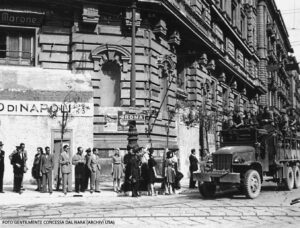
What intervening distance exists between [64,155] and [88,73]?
582 centimetres

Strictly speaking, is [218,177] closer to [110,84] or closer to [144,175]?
[144,175]

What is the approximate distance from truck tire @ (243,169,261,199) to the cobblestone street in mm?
275

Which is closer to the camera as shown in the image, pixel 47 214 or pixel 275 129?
pixel 47 214

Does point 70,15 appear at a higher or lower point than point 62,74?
higher

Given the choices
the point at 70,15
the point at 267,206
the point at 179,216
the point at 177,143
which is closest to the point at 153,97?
the point at 177,143

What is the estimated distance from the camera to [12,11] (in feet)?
65.4

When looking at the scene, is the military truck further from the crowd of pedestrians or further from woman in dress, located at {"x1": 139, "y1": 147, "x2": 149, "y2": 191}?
woman in dress, located at {"x1": 139, "y1": 147, "x2": 149, "y2": 191}

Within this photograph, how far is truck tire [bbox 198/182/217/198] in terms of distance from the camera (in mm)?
14859

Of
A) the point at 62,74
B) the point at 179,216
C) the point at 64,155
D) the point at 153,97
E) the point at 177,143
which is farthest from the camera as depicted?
the point at 177,143

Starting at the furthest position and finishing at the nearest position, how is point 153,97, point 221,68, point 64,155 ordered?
point 221,68 → point 153,97 → point 64,155

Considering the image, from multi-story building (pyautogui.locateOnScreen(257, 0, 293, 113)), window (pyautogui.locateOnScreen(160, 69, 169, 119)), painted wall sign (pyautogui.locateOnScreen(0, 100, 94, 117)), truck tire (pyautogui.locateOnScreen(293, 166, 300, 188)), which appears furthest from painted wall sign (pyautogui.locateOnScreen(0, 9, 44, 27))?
multi-story building (pyautogui.locateOnScreen(257, 0, 293, 113))

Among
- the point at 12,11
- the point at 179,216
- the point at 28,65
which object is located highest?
the point at 12,11

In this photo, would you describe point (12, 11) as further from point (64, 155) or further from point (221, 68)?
point (221, 68)

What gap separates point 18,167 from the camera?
15.6 metres
